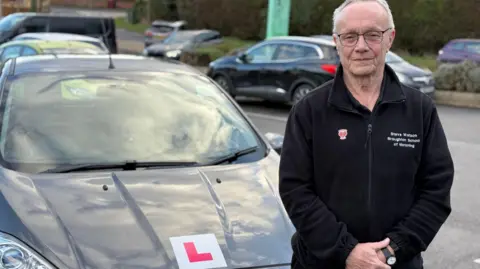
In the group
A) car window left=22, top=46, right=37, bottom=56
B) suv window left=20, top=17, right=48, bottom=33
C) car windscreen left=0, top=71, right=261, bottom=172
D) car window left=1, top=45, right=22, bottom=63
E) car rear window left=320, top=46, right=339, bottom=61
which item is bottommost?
suv window left=20, top=17, right=48, bottom=33

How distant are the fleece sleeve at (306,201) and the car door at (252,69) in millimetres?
12469

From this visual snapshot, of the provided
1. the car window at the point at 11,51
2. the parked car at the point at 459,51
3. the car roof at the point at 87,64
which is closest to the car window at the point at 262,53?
the car window at the point at 11,51

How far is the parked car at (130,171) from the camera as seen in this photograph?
2.76m

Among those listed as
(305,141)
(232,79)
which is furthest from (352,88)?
(232,79)

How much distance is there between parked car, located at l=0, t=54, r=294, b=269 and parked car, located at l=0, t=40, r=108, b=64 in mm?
6500

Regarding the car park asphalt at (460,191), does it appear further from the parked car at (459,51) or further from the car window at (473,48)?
the car window at (473,48)

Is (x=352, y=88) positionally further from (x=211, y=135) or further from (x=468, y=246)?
(x=468, y=246)

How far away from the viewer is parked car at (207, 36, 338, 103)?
45.2ft

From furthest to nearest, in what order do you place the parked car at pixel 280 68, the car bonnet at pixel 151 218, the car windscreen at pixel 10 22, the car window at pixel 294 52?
the car windscreen at pixel 10 22, the car window at pixel 294 52, the parked car at pixel 280 68, the car bonnet at pixel 151 218

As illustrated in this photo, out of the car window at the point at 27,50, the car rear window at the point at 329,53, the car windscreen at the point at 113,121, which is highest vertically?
the car windscreen at the point at 113,121

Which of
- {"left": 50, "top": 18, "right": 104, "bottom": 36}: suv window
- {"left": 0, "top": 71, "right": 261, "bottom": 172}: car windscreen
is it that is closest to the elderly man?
{"left": 0, "top": 71, "right": 261, "bottom": 172}: car windscreen

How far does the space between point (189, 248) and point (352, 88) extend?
0.97 metres

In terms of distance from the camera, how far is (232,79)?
15.5 metres

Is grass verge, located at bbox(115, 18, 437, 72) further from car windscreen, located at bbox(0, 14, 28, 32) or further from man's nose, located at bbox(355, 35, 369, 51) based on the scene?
man's nose, located at bbox(355, 35, 369, 51)
